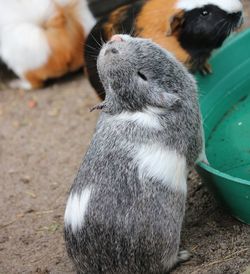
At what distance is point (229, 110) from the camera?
4.17 meters

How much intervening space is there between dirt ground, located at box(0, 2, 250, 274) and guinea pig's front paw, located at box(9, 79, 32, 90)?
71 millimetres

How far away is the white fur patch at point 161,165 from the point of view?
2.97m

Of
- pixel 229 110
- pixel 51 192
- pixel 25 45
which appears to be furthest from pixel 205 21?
pixel 25 45

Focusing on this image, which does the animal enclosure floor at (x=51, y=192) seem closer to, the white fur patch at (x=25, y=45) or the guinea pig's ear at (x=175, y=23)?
the white fur patch at (x=25, y=45)

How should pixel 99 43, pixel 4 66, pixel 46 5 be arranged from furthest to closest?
pixel 4 66 → pixel 46 5 → pixel 99 43

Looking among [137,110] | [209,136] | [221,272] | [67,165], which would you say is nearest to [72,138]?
[67,165]

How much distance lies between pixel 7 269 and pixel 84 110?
6.11ft

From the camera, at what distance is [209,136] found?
400cm

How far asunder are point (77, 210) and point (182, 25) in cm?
168

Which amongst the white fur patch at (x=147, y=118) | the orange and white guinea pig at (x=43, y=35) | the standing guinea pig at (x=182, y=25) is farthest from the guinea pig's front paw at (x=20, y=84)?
the white fur patch at (x=147, y=118)

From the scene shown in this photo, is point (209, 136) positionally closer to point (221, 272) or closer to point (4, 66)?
point (221, 272)

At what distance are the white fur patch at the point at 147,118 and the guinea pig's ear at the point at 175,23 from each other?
45.2 inches

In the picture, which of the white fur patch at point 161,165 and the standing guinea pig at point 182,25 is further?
the standing guinea pig at point 182,25

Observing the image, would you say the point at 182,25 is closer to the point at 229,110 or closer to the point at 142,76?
the point at 229,110
